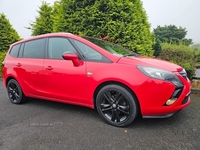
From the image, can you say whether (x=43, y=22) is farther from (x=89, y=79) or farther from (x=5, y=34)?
(x=89, y=79)

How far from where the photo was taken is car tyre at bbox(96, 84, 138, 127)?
7.50ft

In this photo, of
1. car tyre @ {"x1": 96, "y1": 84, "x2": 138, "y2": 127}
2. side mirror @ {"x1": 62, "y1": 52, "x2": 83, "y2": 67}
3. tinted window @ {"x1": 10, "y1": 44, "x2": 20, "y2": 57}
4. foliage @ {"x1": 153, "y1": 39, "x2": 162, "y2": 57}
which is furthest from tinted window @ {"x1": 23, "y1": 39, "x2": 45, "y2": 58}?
foliage @ {"x1": 153, "y1": 39, "x2": 162, "y2": 57}

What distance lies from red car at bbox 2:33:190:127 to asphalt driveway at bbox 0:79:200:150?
24cm

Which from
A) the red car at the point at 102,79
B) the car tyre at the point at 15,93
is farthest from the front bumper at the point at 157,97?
the car tyre at the point at 15,93

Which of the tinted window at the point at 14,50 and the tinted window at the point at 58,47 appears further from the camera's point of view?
the tinted window at the point at 14,50

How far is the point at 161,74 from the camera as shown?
219 centimetres

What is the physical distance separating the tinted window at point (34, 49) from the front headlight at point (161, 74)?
201cm

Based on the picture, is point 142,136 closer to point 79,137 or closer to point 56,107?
point 79,137

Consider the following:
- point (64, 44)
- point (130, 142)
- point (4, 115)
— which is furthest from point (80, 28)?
point (130, 142)

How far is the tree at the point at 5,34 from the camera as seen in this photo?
8578 millimetres

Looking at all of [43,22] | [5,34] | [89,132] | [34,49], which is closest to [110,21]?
[34,49]

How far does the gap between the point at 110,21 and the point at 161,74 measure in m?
3.11

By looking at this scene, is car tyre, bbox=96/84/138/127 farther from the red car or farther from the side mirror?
the side mirror

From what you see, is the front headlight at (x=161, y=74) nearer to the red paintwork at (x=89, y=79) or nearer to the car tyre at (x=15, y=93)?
the red paintwork at (x=89, y=79)
